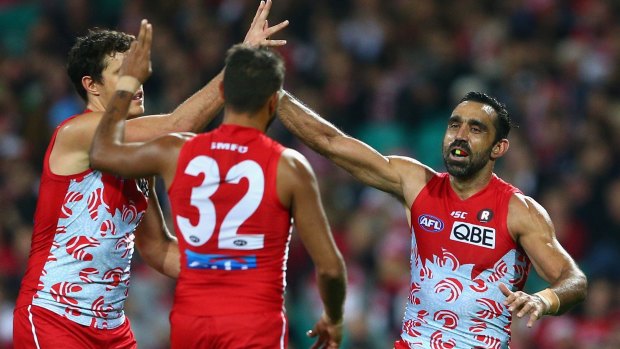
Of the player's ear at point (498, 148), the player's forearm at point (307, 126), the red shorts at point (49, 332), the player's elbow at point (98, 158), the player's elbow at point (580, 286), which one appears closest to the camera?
the player's elbow at point (98, 158)

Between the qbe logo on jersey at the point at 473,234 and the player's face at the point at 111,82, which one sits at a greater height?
the player's face at the point at 111,82

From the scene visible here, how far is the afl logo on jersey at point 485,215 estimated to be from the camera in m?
5.78

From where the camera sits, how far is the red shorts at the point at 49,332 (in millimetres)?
5324

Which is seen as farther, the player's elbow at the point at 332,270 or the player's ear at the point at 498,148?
the player's ear at the point at 498,148

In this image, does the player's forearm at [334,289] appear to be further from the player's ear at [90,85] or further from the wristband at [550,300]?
the player's ear at [90,85]

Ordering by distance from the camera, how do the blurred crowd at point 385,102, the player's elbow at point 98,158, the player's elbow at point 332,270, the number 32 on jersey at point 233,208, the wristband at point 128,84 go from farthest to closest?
the blurred crowd at point 385,102 → the wristband at point 128,84 → the player's elbow at point 98,158 → the player's elbow at point 332,270 → the number 32 on jersey at point 233,208

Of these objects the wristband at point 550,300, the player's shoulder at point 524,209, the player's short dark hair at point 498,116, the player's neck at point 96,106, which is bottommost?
the wristband at point 550,300

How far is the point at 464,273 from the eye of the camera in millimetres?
5742

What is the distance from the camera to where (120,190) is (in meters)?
5.42

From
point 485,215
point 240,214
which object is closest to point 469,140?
point 485,215

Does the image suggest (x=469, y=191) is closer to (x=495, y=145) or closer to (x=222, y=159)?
(x=495, y=145)

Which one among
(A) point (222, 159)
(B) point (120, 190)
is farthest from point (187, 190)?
(B) point (120, 190)

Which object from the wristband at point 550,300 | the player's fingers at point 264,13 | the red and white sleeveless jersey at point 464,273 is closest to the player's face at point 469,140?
the red and white sleeveless jersey at point 464,273

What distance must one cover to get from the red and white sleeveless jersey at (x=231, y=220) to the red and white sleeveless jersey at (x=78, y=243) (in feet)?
2.66
